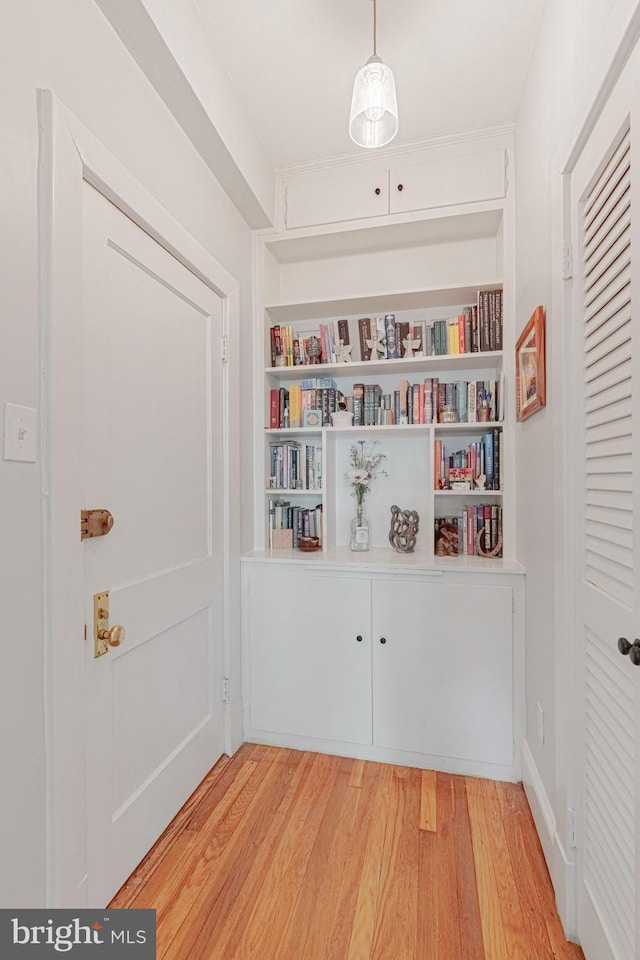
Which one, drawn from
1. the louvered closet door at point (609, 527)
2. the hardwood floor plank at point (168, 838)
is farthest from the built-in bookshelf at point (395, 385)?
the hardwood floor plank at point (168, 838)

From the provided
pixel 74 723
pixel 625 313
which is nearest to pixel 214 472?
pixel 74 723

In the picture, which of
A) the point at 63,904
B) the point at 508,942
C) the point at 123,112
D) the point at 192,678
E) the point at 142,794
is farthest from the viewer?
the point at 192,678

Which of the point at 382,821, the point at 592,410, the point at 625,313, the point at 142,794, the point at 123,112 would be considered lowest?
the point at 382,821

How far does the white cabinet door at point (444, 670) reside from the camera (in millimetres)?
1907

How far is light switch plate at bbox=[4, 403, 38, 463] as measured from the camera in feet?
3.22

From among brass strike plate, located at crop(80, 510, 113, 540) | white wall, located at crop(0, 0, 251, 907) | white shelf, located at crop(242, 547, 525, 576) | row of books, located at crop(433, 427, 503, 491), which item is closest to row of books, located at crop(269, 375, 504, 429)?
row of books, located at crop(433, 427, 503, 491)

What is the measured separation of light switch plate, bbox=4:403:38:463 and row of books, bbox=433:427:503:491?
168 centimetres

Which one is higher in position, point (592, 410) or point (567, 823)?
point (592, 410)

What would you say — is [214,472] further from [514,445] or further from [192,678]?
[514,445]

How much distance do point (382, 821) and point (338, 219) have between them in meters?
2.59

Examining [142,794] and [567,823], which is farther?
[142,794]

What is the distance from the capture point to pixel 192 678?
181cm

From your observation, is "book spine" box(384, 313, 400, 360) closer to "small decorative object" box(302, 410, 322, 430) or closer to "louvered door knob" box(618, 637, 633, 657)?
"small decorative object" box(302, 410, 322, 430)

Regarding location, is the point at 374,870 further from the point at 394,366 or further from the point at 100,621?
the point at 394,366
